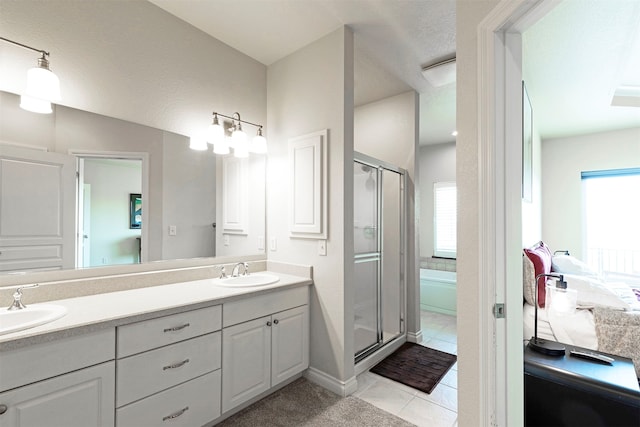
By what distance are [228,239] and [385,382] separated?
1773 millimetres

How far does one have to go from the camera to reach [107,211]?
1.82 metres

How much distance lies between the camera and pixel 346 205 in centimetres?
221

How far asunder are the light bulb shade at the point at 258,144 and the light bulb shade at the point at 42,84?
51.4 inches

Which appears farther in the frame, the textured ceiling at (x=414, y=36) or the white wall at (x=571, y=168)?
the white wall at (x=571, y=168)

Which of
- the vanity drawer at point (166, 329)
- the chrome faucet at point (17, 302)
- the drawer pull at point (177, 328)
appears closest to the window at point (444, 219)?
the vanity drawer at point (166, 329)

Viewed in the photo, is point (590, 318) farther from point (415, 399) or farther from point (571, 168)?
point (571, 168)

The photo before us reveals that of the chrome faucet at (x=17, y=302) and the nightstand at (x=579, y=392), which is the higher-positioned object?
the chrome faucet at (x=17, y=302)

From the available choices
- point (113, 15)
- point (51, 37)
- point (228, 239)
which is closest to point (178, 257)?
point (228, 239)

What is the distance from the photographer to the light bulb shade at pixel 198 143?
7.40ft

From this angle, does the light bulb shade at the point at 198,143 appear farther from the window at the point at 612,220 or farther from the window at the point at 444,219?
the window at the point at 612,220

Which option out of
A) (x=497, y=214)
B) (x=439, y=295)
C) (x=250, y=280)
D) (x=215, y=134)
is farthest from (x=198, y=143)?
(x=439, y=295)

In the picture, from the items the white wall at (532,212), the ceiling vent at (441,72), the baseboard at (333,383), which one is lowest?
the baseboard at (333,383)

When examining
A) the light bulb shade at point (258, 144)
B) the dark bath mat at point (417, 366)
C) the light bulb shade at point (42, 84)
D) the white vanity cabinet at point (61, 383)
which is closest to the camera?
the white vanity cabinet at point (61, 383)

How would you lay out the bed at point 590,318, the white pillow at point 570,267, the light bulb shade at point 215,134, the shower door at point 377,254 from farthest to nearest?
1. the white pillow at point 570,267
2. the shower door at point 377,254
3. the light bulb shade at point 215,134
4. the bed at point 590,318
